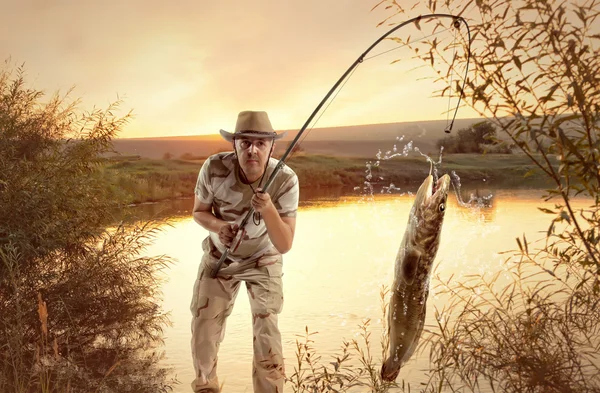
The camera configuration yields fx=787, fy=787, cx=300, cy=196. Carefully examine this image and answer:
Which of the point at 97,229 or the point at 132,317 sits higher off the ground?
the point at 97,229

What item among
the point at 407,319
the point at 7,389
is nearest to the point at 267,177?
the point at 407,319

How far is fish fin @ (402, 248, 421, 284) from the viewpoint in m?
3.78

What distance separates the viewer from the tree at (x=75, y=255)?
7.72 metres

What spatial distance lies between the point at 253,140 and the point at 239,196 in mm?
431

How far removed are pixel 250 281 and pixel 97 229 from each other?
137 inches

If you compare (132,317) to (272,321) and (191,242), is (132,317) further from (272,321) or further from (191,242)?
(191,242)

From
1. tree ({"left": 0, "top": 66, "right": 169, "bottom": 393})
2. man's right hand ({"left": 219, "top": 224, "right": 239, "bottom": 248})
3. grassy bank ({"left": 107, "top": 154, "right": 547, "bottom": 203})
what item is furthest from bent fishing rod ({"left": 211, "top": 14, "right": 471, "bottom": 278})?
grassy bank ({"left": 107, "top": 154, "right": 547, "bottom": 203})

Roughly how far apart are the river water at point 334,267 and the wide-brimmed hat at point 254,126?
137cm

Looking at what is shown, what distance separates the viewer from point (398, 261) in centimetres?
388

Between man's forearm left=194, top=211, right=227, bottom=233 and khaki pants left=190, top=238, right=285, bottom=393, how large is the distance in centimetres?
24

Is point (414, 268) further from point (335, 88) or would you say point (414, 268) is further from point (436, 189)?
point (335, 88)

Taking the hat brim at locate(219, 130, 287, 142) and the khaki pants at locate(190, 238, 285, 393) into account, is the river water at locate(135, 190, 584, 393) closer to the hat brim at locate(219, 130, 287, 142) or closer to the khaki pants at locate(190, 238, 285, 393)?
the khaki pants at locate(190, 238, 285, 393)

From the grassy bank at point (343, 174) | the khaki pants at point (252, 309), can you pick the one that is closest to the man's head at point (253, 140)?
the khaki pants at point (252, 309)

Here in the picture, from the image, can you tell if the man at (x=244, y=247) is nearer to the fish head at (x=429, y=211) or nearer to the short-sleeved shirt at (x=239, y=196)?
the short-sleeved shirt at (x=239, y=196)
